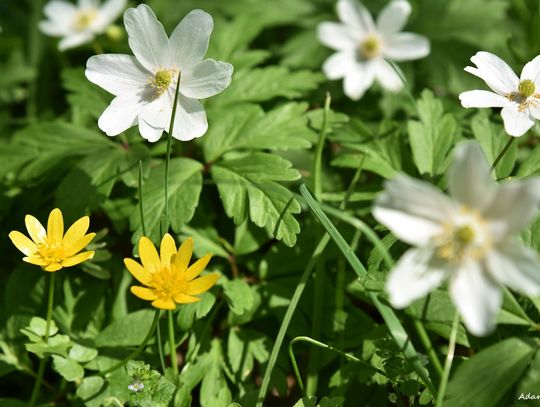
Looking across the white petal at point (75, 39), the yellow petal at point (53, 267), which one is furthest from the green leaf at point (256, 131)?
the white petal at point (75, 39)

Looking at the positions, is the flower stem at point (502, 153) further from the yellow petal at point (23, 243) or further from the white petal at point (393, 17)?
the yellow petal at point (23, 243)

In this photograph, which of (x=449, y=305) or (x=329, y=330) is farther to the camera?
(x=329, y=330)

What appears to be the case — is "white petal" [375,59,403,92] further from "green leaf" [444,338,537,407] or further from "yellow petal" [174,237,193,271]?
"green leaf" [444,338,537,407]

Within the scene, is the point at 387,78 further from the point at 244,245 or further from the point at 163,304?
the point at 163,304

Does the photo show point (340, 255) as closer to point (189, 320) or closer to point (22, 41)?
point (189, 320)

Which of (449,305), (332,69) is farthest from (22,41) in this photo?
(449,305)

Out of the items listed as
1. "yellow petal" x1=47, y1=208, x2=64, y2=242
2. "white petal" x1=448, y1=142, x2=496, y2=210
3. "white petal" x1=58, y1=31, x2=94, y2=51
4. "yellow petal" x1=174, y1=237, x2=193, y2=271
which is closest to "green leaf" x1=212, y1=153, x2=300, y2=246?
"yellow petal" x1=174, y1=237, x2=193, y2=271

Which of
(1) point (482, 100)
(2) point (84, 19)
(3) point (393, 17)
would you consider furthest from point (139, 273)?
(2) point (84, 19)
